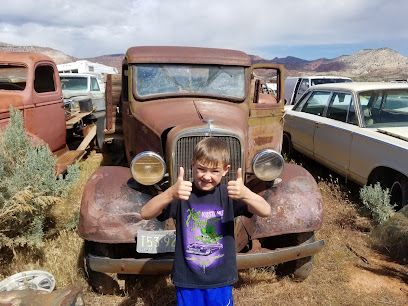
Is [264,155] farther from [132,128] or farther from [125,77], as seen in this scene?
[125,77]

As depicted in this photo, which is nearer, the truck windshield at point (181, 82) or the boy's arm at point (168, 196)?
the boy's arm at point (168, 196)

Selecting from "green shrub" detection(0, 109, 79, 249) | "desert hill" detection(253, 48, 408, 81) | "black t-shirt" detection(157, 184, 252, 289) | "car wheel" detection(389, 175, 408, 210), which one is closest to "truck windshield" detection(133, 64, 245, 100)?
"green shrub" detection(0, 109, 79, 249)

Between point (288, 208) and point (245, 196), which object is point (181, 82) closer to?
point (288, 208)

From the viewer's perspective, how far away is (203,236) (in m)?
2.65

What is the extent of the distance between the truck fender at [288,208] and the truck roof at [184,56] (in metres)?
1.65

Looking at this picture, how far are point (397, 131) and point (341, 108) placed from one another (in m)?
1.31

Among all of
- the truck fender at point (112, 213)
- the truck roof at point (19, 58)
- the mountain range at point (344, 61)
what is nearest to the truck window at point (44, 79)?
the truck roof at point (19, 58)

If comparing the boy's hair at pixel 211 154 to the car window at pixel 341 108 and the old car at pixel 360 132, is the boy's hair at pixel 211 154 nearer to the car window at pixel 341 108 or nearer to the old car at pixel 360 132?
the old car at pixel 360 132

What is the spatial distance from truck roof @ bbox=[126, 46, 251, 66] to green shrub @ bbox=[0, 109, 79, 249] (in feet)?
4.78

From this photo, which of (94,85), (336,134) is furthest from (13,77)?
(94,85)

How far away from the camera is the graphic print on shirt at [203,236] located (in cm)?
262

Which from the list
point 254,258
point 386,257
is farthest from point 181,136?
point 386,257

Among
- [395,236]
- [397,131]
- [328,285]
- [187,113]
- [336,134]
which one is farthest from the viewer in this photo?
[336,134]

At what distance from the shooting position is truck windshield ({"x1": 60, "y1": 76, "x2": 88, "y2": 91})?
1331 cm
